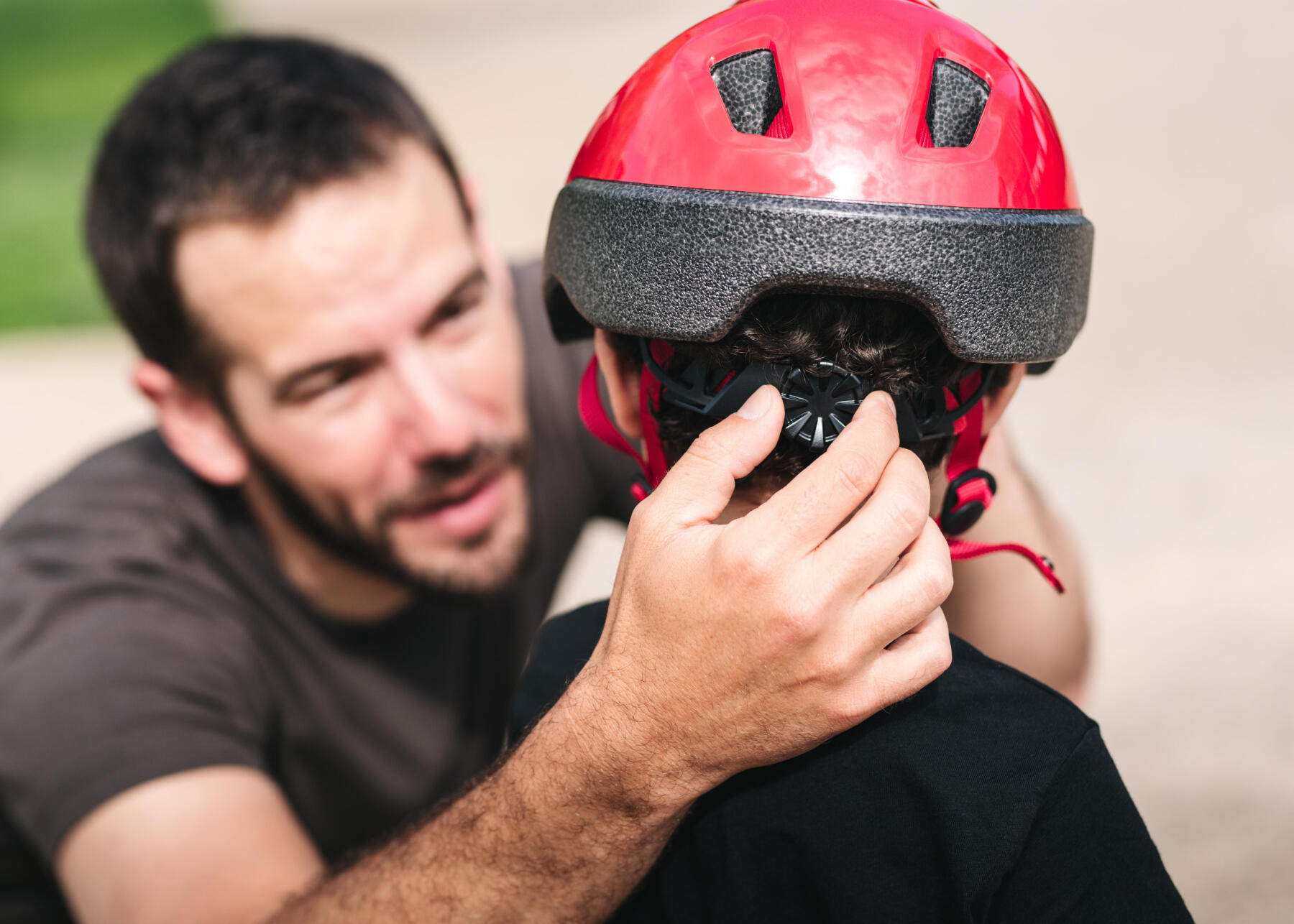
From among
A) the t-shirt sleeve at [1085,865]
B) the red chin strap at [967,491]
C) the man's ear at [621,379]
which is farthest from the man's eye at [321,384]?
the t-shirt sleeve at [1085,865]

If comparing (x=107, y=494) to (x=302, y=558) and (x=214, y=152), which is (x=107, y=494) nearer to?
(x=302, y=558)

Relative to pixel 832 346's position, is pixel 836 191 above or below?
above

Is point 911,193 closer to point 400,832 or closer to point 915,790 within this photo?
point 915,790

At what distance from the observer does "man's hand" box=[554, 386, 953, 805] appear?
1408 millimetres

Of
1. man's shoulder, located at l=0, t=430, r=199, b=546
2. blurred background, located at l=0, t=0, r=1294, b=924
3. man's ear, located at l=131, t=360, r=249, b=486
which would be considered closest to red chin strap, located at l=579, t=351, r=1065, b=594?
man's ear, located at l=131, t=360, r=249, b=486

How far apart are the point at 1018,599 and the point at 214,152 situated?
7.55ft

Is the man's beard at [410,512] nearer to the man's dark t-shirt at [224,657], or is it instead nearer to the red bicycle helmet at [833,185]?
the man's dark t-shirt at [224,657]

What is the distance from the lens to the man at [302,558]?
6.54ft

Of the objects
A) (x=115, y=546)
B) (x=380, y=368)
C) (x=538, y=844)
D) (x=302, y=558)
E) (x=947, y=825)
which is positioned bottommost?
(x=302, y=558)

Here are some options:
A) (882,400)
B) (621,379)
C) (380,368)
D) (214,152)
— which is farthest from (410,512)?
(882,400)

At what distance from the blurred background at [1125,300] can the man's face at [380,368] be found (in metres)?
2.33

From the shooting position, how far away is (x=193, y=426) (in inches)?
127

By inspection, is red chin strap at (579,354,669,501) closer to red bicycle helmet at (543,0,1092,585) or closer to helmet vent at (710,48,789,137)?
red bicycle helmet at (543,0,1092,585)

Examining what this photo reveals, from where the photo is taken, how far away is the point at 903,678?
147cm
